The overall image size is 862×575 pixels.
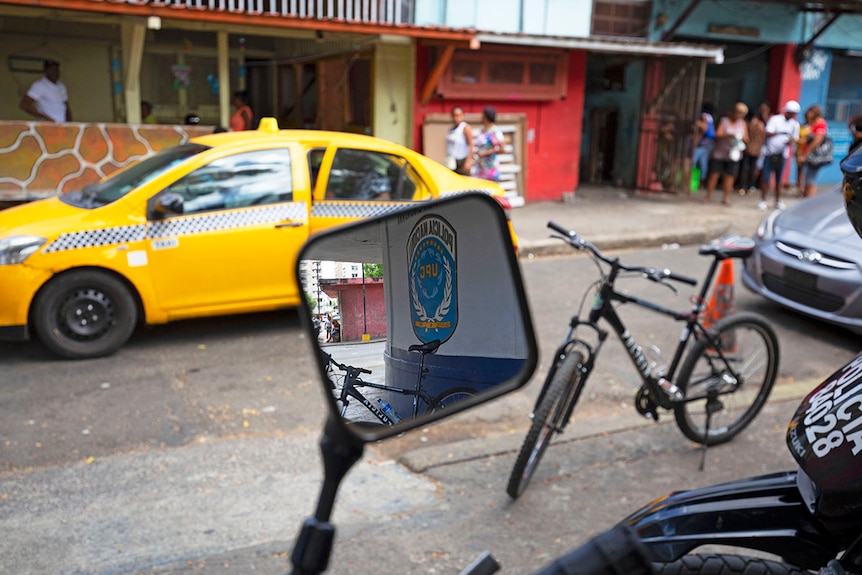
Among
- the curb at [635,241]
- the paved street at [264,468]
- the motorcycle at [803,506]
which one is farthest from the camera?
the curb at [635,241]

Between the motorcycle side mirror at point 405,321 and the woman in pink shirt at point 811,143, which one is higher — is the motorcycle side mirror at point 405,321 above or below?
above

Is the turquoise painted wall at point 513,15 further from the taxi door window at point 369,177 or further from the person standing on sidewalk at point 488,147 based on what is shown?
the taxi door window at point 369,177

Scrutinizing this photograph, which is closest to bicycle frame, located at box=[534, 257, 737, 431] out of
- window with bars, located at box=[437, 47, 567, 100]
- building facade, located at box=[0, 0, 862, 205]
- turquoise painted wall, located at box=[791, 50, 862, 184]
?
building facade, located at box=[0, 0, 862, 205]

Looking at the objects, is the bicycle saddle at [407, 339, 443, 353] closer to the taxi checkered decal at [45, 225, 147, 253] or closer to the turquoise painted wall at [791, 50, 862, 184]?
the taxi checkered decal at [45, 225, 147, 253]

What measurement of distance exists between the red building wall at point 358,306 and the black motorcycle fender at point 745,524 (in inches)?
50.1

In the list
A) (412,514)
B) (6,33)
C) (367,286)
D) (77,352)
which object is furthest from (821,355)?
(6,33)

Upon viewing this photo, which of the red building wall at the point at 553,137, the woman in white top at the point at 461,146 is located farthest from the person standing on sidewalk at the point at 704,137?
the woman in white top at the point at 461,146

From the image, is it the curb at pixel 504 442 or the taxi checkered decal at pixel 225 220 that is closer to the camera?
the curb at pixel 504 442

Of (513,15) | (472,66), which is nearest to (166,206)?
(472,66)

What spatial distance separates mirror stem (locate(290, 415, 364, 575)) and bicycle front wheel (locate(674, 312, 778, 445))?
358 centimetres

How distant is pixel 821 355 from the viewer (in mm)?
6832

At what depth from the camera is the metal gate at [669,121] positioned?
14555 millimetres

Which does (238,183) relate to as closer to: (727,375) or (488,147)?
(727,375)

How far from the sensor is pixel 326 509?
135cm
